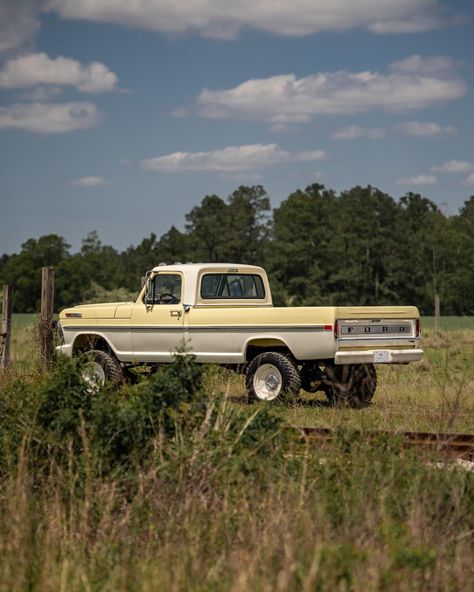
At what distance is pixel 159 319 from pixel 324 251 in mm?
82851

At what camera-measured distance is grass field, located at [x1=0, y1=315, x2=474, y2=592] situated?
6039 millimetres

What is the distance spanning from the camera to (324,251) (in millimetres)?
99125

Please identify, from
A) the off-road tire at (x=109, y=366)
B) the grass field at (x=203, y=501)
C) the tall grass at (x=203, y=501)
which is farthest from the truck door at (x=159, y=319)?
the tall grass at (x=203, y=501)

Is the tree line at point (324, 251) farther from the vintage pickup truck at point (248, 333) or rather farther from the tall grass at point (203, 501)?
the tall grass at point (203, 501)

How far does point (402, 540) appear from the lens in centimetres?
624

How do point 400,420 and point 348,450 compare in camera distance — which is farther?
point 400,420

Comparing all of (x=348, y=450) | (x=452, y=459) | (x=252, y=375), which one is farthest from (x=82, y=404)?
(x=252, y=375)

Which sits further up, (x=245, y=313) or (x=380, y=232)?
(x=380, y=232)

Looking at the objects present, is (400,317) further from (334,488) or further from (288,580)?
(288,580)

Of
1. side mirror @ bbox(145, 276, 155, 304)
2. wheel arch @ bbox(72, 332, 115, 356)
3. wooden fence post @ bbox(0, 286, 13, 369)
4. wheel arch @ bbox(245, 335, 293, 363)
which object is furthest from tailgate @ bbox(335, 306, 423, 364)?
wooden fence post @ bbox(0, 286, 13, 369)

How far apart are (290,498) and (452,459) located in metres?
→ 1.40

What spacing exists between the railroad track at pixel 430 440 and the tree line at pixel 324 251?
75460 millimetres

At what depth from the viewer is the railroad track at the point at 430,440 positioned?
321 inches

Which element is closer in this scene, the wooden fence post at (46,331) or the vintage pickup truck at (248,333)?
the vintage pickup truck at (248,333)
